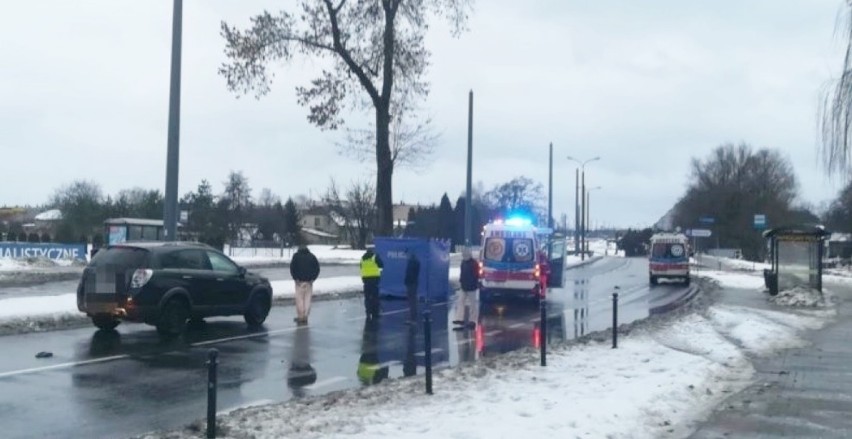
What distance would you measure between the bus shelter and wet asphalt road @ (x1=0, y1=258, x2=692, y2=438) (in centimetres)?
1248

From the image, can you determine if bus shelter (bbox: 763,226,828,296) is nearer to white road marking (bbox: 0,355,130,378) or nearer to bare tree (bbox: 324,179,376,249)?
white road marking (bbox: 0,355,130,378)

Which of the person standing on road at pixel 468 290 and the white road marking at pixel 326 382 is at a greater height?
the person standing on road at pixel 468 290

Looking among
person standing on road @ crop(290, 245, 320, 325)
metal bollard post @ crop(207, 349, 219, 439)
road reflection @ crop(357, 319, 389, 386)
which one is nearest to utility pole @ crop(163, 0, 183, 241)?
person standing on road @ crop(290, 245, 320, 325)

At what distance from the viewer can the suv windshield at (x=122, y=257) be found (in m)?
16.9

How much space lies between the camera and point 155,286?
55.0 ft

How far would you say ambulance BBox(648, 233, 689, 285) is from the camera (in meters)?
46.2

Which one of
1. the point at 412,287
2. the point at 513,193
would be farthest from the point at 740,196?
the point at 412,287

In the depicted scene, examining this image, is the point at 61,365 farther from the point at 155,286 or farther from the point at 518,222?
the point at 518,222

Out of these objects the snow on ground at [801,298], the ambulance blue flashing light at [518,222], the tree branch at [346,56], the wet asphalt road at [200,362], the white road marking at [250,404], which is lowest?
the white road marking at [250,404]

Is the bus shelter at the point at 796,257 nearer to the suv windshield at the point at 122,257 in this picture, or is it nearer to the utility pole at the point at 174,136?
the utility pole at the point at 174,136

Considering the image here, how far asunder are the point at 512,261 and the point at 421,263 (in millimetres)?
2946

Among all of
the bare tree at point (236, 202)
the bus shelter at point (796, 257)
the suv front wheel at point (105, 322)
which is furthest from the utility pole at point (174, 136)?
the bare tree at point (236, 202)

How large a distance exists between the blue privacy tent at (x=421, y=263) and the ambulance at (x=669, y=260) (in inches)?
801

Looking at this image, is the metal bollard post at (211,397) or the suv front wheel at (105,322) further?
the suv front wheel at (105,322)
